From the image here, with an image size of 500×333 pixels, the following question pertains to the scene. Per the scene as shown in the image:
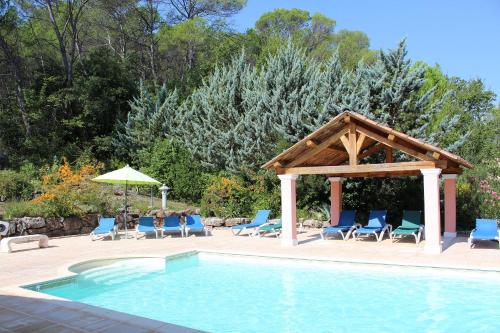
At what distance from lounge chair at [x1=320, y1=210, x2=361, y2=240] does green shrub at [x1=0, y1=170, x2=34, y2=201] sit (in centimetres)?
1204

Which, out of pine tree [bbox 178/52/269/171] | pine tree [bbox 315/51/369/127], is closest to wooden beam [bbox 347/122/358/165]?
pine tree [bbox 315/51/369/127]

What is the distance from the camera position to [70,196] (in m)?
16.4

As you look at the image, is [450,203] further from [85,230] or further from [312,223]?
[85,230]

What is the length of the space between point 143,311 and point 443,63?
3304 centimetres

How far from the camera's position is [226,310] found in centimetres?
741

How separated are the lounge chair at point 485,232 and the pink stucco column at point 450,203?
6.64 ft

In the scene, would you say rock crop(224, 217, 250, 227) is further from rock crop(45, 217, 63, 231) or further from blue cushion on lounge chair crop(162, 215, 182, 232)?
rock crop(45, 217, 63, 231)

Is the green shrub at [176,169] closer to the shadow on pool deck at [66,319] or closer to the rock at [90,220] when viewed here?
the rock at [90,220]

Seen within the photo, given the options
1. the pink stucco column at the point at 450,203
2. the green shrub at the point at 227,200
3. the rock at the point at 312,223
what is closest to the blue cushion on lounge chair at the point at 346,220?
the rock at the point at 312,223

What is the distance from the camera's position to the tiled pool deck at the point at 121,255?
5.57 m

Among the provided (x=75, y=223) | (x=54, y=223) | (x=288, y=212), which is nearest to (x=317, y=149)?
(x=288, y=212)

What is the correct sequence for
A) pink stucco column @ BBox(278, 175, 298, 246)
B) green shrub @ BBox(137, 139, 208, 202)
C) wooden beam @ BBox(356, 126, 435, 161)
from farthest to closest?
green shrub @ BBox(137, 139, 208, 202), pink stucco column @ BBox(278, 175, 298, 246), wooden beam @ BBox(356, 126, 435, 161)

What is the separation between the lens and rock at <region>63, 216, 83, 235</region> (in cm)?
1631

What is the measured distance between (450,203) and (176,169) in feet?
42.5
